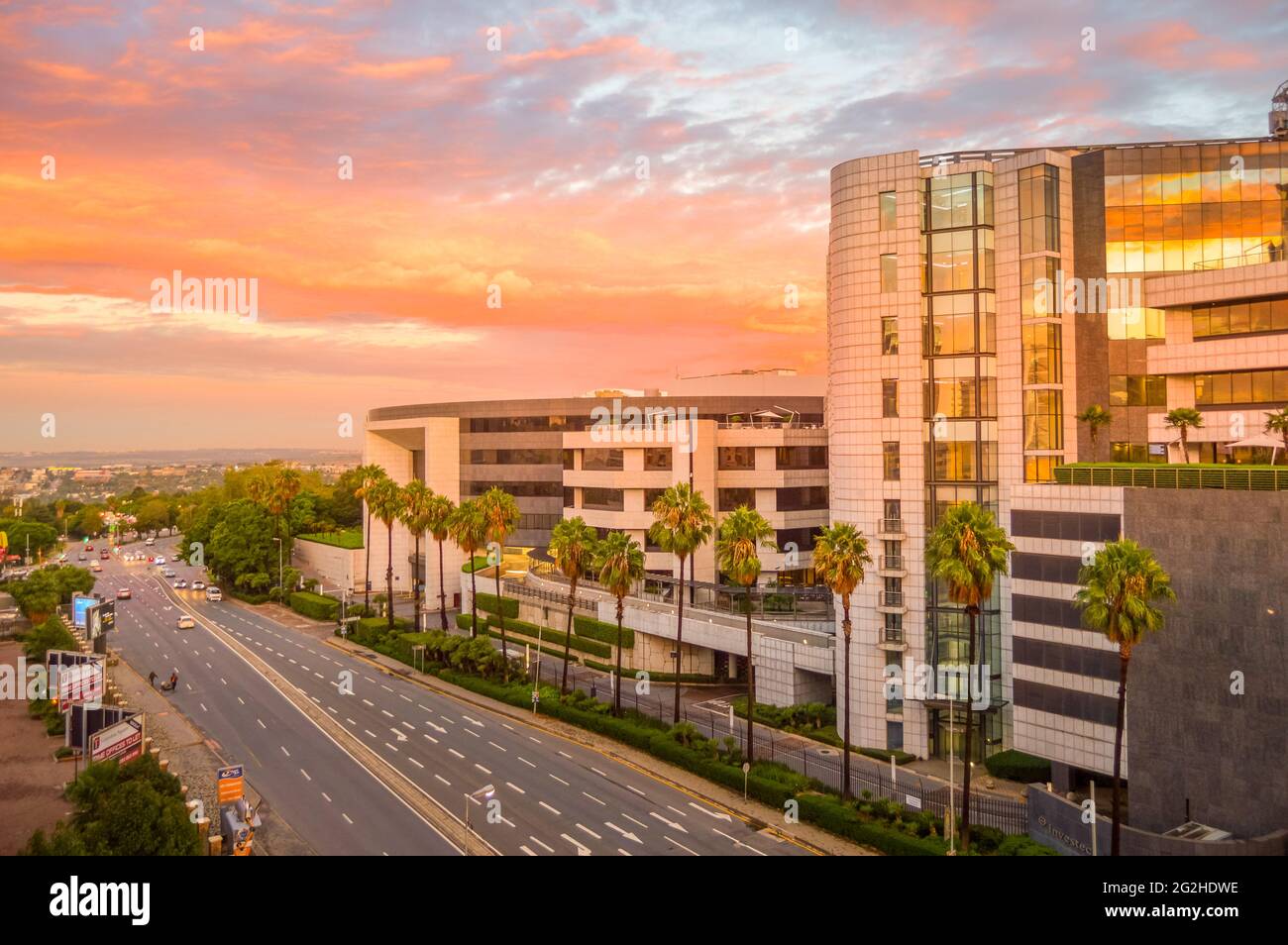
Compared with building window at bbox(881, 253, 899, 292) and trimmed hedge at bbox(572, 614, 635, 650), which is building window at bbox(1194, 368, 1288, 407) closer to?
building window at bbox(881, 253, 899, 292)

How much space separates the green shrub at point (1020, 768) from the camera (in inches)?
1951

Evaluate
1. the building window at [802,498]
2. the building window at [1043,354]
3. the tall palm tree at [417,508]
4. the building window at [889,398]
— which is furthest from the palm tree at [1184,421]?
the tall palm tree at [417,508]

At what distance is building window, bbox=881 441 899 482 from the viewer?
57.2 m

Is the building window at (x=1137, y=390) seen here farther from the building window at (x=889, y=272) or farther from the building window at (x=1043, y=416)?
the building window at (x=889, y=272)

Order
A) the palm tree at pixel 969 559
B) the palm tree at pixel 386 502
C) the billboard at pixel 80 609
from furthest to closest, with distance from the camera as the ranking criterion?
the palm tree at pixel 386 502 < the billboard at pixel 80 609 < the palm tree at pixel 969 559

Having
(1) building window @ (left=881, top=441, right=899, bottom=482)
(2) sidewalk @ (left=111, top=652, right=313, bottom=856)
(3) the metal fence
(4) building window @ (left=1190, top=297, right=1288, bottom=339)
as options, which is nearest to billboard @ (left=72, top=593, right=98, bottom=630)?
(2) sidewalk @ (left=111, top=652, right=313, bottom=856)

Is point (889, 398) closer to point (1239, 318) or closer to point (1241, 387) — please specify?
point (1241, 387)

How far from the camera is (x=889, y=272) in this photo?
57500mm

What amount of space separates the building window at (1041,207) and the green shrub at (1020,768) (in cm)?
3217

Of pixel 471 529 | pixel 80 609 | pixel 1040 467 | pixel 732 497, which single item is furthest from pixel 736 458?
pixel 80 609

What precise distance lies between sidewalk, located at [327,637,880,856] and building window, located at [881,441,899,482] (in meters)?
23.5

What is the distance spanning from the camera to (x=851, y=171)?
189ft

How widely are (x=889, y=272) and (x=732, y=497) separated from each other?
36166mm

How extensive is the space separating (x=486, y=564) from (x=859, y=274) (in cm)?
5945
